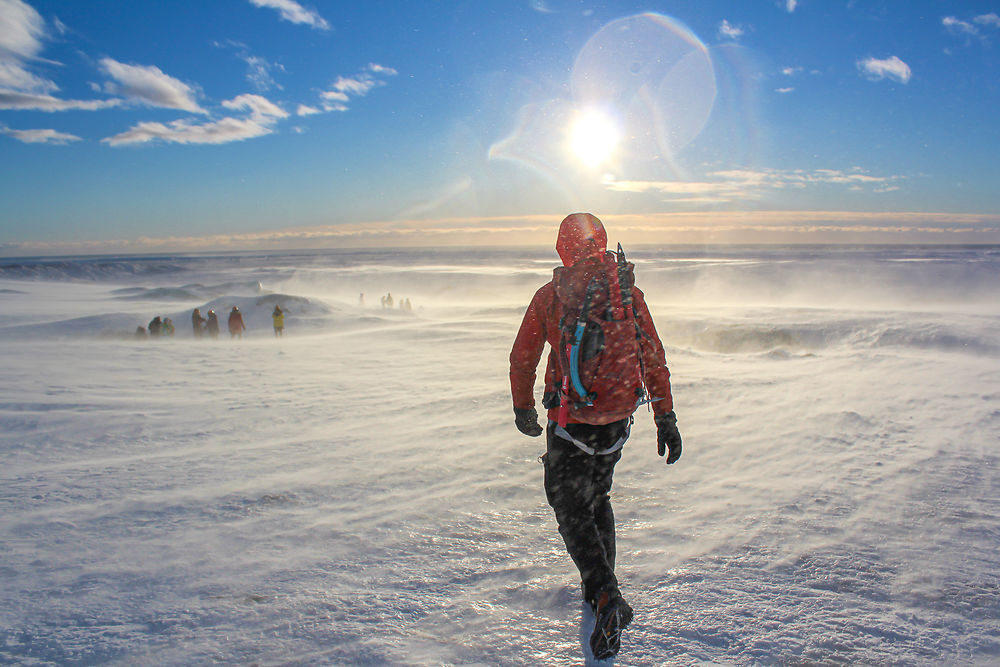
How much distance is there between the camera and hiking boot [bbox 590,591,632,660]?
2154 millimetres

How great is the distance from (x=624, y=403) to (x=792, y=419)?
4.66 meters

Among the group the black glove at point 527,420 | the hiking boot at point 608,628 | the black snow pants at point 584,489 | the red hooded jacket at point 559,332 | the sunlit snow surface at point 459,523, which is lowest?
the sunlit snow surface at point 459,523

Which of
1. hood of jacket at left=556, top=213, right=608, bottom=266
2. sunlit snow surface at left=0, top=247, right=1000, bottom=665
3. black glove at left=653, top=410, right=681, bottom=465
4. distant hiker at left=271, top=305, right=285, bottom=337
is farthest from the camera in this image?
distant hiker at left=271, top=305, right=285, bottom=337

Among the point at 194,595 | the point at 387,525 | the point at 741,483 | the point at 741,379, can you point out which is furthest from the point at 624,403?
the point at 741,379

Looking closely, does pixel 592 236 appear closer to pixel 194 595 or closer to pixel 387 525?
pixel 387 525

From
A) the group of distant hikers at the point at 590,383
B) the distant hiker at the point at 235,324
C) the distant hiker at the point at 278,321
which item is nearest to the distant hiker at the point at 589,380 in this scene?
A: the group of distant hikers at the point at 590,383

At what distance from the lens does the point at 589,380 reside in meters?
2.33

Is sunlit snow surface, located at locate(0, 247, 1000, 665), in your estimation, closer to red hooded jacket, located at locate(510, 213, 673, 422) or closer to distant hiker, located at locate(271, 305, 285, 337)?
red hooded jacket, located at locate(510, 213, 673, 422)

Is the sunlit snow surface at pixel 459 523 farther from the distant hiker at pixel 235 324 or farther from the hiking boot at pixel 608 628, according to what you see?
the distant hiker at pixel 235 324

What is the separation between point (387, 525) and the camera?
3.45 meters

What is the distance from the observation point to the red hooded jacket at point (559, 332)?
2.44m

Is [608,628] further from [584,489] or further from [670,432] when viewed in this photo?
[670,432]

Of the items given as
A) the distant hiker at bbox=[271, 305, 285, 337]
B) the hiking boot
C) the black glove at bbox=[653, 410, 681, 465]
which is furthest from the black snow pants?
the distant hiker at bbox=[271, 305, 285, 337]

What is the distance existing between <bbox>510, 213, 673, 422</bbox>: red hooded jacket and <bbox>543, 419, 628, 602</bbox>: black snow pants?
0.17 metres
